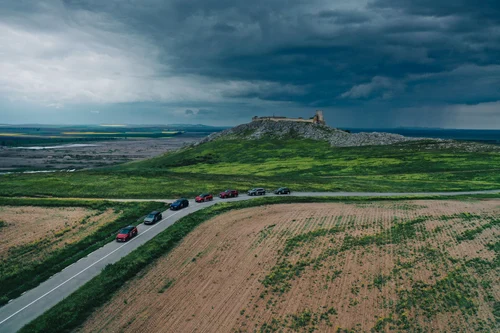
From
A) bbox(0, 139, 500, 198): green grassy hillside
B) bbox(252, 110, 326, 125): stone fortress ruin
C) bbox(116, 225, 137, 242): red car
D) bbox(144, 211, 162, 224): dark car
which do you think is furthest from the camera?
bbox(252, 110, 326, 125): stone fortress ruin

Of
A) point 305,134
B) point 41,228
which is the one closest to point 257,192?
point 41,228

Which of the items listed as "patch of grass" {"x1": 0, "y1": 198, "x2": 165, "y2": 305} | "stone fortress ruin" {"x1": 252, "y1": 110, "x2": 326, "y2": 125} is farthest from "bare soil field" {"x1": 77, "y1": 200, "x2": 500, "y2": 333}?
"stone fortress ruin" {"x1": 252, "y1": 110, "x2": 326, "y2": 125}

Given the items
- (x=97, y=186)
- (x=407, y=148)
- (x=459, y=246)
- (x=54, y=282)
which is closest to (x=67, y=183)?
(x=97, y=186)

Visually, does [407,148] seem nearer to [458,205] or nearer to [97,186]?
[458,205]

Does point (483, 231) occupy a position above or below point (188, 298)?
above

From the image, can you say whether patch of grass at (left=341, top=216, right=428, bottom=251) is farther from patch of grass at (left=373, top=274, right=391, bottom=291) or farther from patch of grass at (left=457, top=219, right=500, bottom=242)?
patch of grass at (left=373, top=274, right=391, bottom=291)

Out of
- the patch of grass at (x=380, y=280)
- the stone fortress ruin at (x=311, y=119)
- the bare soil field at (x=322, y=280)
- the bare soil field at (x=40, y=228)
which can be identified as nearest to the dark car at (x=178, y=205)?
the bare soil field at (x=40, y=228)

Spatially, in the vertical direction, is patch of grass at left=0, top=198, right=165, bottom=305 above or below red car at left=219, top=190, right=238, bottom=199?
Result: below
